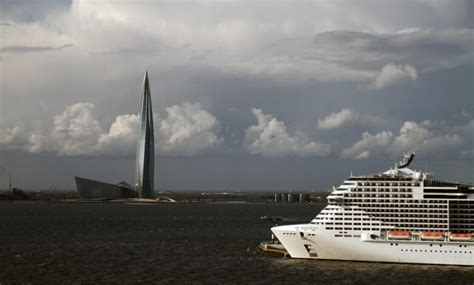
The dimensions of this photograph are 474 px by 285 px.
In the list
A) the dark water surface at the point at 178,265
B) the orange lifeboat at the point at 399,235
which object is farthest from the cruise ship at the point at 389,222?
the dark water surface at the point at 178,265

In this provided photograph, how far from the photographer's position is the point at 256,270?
63.2 meters

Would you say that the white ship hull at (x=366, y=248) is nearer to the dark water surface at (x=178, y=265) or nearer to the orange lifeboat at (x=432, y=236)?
the orange lifeboat at (x=432, y=236)

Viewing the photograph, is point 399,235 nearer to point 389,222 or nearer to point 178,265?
point 389,222

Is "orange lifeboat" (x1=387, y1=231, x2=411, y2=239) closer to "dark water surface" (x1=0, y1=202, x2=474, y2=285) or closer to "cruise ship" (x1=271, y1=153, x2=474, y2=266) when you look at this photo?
"cruise ship" (x1=271, y1=153, x2=474, y2=266)

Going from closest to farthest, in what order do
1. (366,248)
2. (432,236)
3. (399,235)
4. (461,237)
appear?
(461,237) → (432,236) → (399,235) → (366,248)

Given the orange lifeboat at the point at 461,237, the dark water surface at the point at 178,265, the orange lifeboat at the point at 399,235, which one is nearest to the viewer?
the dark water surface at the point at 178,265

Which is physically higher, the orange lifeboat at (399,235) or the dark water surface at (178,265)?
the orange lifeboat at (399,235)

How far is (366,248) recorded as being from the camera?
64688 millimetres

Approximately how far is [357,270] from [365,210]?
6475 millimetres

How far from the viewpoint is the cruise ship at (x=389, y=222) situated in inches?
2517

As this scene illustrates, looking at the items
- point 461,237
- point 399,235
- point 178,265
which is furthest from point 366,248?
point 178,265

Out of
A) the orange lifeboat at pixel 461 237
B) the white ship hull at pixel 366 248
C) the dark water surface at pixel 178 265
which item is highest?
the orange lifeboat at pixel 461 237

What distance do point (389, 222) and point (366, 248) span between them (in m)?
3.16

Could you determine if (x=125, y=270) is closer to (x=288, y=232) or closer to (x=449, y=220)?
(x=288, y=232)
